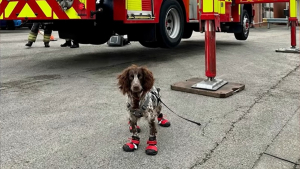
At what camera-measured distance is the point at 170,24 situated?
792 cm

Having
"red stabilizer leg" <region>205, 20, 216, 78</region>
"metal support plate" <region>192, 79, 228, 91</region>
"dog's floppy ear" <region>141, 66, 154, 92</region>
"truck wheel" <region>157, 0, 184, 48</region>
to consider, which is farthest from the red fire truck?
"dog's floppy ear" <region>141, 66, 154, 92</region>

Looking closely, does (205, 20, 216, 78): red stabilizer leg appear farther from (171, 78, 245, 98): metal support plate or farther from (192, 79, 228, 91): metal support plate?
(171, 78, 245, 98): metal support plate

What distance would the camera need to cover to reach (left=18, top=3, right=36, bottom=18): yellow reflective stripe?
6211 mm

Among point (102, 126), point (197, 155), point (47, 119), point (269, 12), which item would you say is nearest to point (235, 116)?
point (197, 155)

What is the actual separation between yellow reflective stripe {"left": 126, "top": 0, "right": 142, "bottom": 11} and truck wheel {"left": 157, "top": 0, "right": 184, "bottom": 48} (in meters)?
0.67

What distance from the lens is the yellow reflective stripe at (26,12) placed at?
6.21 m

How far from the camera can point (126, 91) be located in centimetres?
287

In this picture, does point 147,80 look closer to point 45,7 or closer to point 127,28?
point 45,7

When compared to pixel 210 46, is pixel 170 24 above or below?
above

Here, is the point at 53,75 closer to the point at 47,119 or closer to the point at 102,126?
the point at 47,119

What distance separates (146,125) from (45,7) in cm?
338

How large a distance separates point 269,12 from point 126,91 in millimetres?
24480

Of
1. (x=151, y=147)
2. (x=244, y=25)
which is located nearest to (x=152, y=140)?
(x=151, y=147)

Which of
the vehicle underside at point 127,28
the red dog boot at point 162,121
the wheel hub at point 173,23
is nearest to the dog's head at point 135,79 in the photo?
the red dog boot at point 162,121
